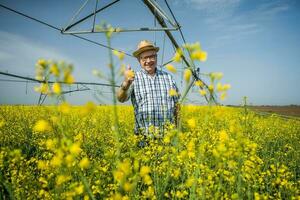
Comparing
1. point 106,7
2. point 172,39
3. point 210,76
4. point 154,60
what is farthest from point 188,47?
point 172,39

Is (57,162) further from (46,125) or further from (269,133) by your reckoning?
(269,133)

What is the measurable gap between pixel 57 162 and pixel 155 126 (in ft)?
8.02

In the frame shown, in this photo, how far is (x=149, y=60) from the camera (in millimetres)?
3396

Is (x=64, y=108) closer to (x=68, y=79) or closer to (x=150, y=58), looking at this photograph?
(x=68, y=79)

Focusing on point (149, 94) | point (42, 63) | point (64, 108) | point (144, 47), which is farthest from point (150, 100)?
point (64, 108)

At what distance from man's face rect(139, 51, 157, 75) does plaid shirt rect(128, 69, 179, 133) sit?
8 cm

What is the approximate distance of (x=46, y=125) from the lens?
0.98 metres

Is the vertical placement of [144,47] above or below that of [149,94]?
above

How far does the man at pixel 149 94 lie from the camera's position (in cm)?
334

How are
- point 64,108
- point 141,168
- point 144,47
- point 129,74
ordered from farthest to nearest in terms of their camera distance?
point 144,47 → point 129,74 → point 141,168 → point 64,108

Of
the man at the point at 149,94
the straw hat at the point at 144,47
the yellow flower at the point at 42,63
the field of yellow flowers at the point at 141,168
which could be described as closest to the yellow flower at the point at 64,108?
the field of yellow flowers at the point at 141,168

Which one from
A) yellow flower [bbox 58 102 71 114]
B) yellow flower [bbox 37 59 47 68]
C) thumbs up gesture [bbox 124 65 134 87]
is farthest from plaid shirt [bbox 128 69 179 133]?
yellow flower [bbox 58 102 71 114]

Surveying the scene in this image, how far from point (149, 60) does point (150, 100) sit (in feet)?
1.69

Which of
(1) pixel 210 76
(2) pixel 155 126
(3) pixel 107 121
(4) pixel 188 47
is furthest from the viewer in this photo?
(3) pixel 107 121
